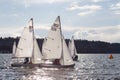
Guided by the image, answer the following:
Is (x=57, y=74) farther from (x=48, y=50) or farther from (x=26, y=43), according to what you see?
(x=26, y=43)

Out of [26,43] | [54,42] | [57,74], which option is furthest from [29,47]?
[57,74]

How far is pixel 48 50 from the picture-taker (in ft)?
270

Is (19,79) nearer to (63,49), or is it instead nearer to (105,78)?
(105,78)

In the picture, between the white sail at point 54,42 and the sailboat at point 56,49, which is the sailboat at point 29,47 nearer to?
the sailboat at point 56,49

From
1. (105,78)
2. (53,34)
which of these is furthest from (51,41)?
(105,78)

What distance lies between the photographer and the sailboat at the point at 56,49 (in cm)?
8056

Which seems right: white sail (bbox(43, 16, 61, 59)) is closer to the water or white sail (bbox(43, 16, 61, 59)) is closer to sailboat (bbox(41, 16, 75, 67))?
sailboat (bbox(41, 16, 75, 67))

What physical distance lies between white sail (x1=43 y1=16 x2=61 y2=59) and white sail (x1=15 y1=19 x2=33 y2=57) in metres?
5.36

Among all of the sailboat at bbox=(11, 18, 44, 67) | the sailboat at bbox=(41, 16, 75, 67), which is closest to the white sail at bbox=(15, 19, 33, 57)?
the sailboat at bbox=(11, 18, 44, 67)

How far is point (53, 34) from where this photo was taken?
8162 cm

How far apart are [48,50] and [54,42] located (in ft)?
6.98

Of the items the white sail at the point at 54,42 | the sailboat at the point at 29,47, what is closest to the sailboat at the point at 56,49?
the white sail at the point at 54,42

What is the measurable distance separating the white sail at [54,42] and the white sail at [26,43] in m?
5.36

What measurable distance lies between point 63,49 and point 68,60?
2.60 m
